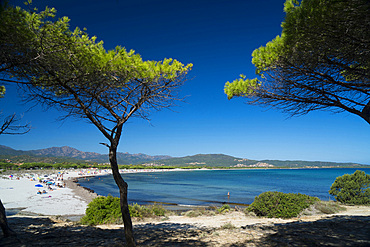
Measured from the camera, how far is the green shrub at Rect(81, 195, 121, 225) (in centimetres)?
914

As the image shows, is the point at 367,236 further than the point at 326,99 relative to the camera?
No

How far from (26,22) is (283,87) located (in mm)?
6241

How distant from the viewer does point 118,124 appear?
4.88 metres

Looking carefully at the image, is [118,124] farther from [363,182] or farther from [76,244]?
[363,182]

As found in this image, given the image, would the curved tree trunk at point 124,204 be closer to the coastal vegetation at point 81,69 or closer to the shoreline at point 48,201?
the coastal vegetation at point 81,69

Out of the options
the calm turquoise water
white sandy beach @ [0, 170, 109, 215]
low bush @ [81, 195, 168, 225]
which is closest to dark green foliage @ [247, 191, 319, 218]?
low bush @ [81, 195, 168, 225]

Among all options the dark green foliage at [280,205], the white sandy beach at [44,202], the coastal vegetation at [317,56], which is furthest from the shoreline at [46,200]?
the coastal vegetation at [317,56]

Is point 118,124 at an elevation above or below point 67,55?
below

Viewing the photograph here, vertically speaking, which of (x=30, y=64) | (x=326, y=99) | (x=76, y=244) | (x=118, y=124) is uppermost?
(x=30, y=64)

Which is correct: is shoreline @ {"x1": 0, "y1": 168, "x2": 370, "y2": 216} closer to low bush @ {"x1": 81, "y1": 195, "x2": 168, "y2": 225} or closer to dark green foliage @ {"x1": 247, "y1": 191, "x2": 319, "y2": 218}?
low bush @ {"x1": 81, "y1": 195, "x2": 168, "y2": 225}

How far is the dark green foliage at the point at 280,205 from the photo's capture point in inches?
408

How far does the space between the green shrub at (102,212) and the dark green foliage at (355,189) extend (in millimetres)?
15697

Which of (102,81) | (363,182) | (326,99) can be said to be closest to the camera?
(102,81)

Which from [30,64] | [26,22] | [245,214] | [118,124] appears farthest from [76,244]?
[245,214]
